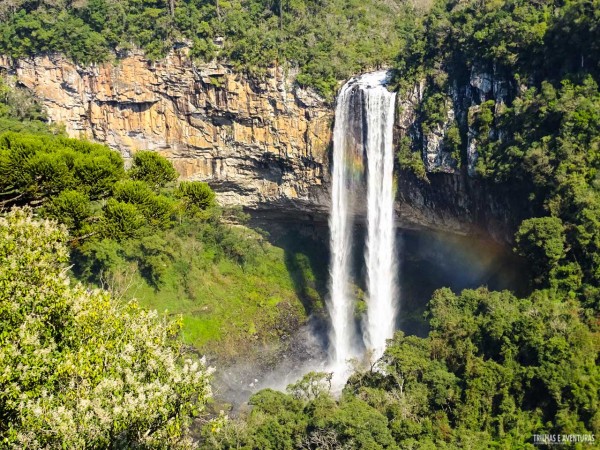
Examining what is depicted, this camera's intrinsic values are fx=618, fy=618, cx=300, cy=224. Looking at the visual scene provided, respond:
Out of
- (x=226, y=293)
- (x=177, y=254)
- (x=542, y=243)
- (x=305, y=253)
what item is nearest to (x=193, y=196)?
(x=542, y=243)

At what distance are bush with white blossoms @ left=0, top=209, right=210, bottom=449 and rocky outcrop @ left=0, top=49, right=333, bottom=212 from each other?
22676mm

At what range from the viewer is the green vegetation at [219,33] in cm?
3142

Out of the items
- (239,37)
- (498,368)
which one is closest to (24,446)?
(498,368)

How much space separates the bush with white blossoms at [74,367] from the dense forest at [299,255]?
0.03m

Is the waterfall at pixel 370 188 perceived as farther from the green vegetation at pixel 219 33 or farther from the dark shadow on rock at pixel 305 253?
the dark shadow on rock at pixel 305 253

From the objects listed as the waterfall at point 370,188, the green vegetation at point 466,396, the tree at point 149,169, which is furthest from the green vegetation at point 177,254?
the green vegetation at point 466,396

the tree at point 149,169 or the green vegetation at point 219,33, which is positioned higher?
the green vegetation at point 219,33

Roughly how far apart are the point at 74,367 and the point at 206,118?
86.0 feet

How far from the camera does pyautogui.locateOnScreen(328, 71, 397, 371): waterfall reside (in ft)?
93.7

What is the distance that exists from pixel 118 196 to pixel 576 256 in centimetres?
1493

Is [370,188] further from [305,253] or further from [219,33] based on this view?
[219,33]

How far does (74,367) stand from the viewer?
7555mm

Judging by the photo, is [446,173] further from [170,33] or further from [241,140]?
[170,33]

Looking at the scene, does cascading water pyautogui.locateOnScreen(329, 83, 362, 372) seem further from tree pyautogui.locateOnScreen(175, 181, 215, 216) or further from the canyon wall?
tree pyautogui.locateOnScreen(175, 181, 215, 216)
